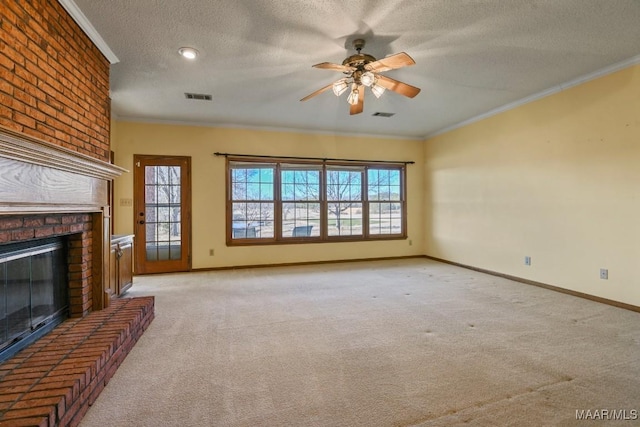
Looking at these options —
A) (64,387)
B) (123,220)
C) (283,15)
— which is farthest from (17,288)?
(123,220)

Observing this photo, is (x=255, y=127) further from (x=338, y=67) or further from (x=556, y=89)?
(x=556, y=89)

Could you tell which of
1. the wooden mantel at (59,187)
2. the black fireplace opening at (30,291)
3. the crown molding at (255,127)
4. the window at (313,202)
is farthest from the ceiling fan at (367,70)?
the window at (313,202)

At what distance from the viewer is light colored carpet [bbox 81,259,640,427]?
65.1 inches

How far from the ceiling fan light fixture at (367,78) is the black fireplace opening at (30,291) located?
9.56 ft

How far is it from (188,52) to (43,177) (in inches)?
68.7

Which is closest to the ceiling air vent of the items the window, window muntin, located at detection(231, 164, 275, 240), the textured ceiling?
the textured ceiling

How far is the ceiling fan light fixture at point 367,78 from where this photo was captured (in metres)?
2.80

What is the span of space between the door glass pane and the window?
87 centimetres

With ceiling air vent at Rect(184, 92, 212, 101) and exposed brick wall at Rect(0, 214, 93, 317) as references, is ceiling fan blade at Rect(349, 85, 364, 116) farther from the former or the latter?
exposed brick wall at Rect(0, 214, 93, 317)

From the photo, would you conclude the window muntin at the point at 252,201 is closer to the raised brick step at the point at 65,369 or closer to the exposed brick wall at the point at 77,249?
the exposed brick wall at the point at 77,249

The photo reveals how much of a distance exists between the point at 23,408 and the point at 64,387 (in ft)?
0.51

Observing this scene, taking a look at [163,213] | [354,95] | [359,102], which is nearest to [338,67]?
[354,95]

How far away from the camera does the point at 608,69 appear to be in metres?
3.37

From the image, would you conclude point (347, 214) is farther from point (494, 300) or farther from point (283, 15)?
point (283, 15)
